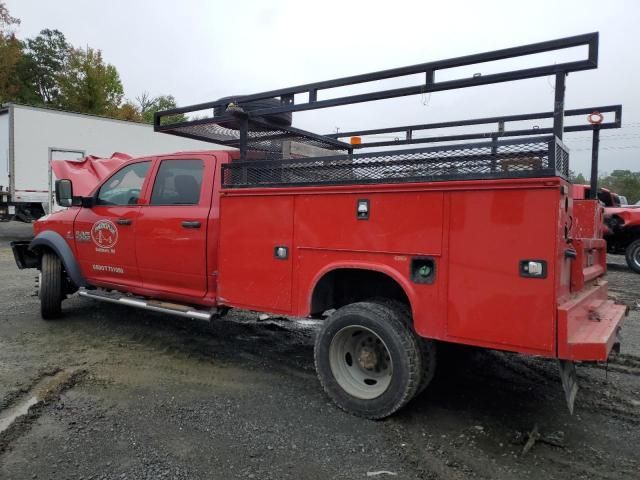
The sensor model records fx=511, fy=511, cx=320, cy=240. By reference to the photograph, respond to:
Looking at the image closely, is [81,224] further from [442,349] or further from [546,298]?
[546,298]

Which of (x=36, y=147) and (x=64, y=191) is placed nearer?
(x=64, y=191)

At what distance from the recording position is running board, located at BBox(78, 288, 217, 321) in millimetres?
4684

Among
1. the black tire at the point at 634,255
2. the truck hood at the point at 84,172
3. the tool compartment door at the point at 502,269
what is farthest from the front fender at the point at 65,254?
the black tire at the point at 634,255

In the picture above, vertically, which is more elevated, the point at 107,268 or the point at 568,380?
the point at 107,268

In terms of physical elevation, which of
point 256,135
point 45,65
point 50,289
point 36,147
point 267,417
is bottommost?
point 267,417

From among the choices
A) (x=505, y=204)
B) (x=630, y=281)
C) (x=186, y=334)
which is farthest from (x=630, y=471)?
(x=630, y=281)

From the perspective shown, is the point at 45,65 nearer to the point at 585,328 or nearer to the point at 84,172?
the point at 84,172

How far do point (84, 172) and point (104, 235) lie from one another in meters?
3.25

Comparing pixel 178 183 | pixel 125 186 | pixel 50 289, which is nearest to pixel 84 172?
pixel 50 289

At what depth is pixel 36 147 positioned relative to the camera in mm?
14258

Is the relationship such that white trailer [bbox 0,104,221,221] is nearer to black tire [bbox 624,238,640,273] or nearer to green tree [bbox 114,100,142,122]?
black tire [bbox 624,238,640,273]

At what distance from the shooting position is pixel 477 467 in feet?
9.87

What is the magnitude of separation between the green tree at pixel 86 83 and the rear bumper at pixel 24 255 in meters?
34.1

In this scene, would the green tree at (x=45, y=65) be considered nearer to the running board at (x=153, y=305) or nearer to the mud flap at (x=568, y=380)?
the running board at (x=153, y=305)
